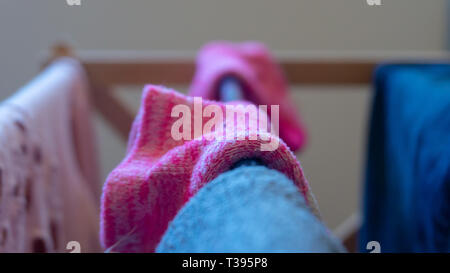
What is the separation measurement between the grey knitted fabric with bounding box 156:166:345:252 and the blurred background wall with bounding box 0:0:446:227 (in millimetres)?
46

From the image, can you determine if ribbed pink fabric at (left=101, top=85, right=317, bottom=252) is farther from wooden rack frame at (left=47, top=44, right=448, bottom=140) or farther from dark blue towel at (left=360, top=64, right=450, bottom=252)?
wooden rack frame at (left=47, top=44, right=448, bottom=140)

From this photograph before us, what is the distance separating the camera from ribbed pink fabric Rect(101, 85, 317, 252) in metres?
0.15

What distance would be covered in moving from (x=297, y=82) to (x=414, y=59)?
0.16 m

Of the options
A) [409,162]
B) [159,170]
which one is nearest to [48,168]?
[159,170]

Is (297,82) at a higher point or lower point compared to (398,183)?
higher

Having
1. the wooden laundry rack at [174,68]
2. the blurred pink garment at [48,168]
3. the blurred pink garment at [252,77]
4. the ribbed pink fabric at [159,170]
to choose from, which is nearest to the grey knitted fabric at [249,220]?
the ribbed pink fabric at [159,170]

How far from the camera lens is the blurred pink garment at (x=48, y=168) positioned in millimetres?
265

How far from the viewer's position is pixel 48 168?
1.13ft

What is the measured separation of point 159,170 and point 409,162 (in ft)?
0.99

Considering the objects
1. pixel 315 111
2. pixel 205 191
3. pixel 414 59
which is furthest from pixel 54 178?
pixel 315 111

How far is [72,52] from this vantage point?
0.57 metres

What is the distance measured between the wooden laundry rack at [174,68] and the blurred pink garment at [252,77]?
34 millimetres

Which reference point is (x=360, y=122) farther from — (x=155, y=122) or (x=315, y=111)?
(x=155, y=122)

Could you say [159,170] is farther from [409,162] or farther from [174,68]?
[174,68]
